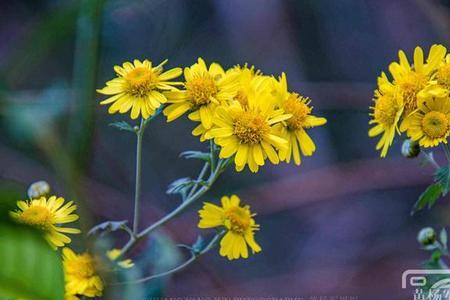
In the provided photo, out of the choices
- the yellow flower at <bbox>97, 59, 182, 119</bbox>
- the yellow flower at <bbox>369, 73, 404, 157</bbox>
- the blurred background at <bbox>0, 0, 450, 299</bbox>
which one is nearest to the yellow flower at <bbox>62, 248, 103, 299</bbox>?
the yellow flower at <bbox>97, 59, 182, 119</bbox>

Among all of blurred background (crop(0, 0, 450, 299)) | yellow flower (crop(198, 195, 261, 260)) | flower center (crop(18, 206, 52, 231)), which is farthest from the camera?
blurred background (crop(0, 0, 450, 299))

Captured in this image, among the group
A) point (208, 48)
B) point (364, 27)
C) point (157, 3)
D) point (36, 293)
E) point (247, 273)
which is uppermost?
point (364, 27)

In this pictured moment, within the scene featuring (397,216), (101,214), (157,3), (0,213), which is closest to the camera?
(0,213)

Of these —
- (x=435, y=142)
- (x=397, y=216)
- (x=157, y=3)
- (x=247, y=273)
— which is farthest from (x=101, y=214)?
(x=435, y=142)

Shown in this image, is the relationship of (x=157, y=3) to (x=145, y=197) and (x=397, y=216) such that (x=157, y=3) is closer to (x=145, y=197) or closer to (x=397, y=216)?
(x=145, y=197)

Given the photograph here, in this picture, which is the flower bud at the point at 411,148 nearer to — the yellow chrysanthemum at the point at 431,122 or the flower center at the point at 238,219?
the yellow chrysanthemum at the point at 431,122

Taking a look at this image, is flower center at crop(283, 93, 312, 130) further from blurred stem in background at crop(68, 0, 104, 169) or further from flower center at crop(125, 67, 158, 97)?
blurred stem in background at crop(68, 0, 104, 169)

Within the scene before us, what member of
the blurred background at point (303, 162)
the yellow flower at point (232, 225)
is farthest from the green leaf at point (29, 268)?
the blurred background at point (303, 162)
